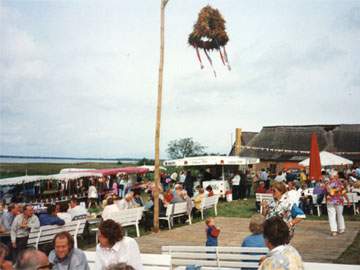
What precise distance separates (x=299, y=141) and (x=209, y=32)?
43.3 metres

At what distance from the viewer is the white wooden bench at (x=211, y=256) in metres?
5.75

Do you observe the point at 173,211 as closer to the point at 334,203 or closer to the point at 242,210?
the point at 334,203

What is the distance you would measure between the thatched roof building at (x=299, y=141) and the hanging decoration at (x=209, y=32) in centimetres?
3718

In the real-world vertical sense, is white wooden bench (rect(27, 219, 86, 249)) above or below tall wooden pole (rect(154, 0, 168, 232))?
below

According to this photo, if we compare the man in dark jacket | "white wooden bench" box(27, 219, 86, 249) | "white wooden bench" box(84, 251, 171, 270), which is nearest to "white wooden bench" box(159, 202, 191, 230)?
"white wooden bench" box(27, 219, 86, 249)

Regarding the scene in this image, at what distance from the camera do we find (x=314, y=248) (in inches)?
380

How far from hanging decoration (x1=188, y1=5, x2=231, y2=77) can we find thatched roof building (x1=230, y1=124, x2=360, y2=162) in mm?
37176

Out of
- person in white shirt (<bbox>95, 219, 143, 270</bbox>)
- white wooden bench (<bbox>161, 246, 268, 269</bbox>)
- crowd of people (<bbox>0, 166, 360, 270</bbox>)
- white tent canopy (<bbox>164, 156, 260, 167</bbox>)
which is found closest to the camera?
crowd of people (<bbox>0, 166, 360, 270</bbox>)

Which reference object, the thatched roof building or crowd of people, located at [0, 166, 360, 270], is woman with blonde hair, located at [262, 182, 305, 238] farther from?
the thatched roof building

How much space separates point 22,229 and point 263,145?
46561 millimetres

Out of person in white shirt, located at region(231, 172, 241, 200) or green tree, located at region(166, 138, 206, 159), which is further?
green tree, located at region(166, 138, 206, 159)

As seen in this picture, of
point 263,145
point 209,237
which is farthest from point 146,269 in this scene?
point 263,145

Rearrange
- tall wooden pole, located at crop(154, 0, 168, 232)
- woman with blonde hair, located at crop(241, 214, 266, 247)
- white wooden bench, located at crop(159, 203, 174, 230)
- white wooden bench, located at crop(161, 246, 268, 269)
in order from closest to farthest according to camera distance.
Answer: woman with blonde hair, located at crop(241, 214, 266, 247)
white wooden bench, located at crop(161, 246, 268, 269)
tall wooden pole, located at crop(154, 0, 168, 232)
white wooden bench, located at crop(159, 203, 174, 230)

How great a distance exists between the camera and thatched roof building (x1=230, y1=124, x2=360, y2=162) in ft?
163
